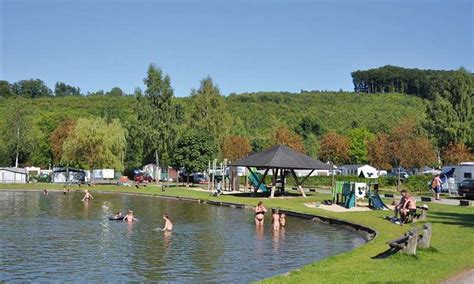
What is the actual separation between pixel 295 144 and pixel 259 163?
37140mm

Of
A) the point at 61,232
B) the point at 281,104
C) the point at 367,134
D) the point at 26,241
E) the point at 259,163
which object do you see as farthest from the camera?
the point at 281,104

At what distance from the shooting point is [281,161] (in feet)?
158

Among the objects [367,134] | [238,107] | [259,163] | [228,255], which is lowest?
[228,255]

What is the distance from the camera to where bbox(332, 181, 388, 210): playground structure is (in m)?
35.8

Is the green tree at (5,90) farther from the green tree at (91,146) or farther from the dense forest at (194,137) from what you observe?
the green tree at (91,146)

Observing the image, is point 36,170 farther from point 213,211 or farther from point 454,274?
point 454,274

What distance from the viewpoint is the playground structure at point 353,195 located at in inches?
1409

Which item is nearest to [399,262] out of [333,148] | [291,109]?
[333,148]

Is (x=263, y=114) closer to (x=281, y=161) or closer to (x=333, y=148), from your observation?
(x=333, y=148)

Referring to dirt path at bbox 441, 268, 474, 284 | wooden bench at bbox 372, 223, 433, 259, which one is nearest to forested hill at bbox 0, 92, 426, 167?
wooden bench at bbox 372, 223, 433, 259

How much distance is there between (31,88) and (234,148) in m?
123

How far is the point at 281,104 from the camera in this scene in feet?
547

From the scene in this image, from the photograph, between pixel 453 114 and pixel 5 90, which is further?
pixel 5 90

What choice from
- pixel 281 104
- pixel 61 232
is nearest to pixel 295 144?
pixel 61 232
